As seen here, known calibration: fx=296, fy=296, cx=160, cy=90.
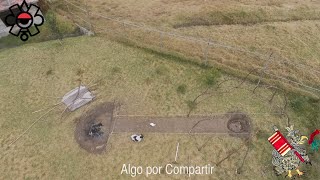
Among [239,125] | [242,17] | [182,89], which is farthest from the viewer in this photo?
[242,17]

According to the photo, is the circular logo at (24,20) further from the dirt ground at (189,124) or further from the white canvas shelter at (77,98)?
the dirt ground at (189,124)

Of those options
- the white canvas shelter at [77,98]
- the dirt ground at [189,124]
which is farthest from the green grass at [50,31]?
the dirt ground at [189,124]

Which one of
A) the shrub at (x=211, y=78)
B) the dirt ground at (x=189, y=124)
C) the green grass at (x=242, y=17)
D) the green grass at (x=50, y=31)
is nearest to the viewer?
the dirt ground at (x=189, y=124)

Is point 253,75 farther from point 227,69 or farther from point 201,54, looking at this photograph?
point 201,54

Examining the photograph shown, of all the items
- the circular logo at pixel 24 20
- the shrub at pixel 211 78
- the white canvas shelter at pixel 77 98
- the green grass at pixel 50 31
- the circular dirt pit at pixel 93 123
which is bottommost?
the circular dirt pit at pixel 93 123

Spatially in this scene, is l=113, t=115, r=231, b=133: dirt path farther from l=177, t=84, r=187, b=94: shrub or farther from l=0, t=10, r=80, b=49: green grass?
l=0, t=10, r=80, b=49: green grass

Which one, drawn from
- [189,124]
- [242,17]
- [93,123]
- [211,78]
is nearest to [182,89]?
[211,78]

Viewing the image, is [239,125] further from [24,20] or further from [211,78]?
[24,20]
